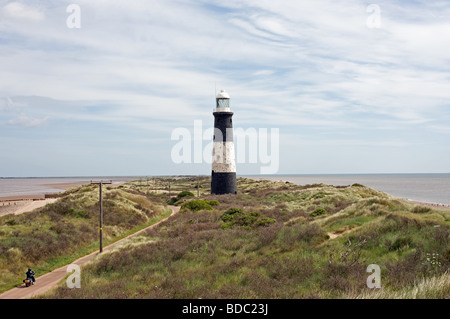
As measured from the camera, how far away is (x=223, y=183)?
176 feet

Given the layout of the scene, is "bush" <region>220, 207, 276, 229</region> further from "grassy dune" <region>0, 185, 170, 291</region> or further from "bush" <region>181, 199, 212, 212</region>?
"grassy dune" <region>0, 185, 170, 291</region>

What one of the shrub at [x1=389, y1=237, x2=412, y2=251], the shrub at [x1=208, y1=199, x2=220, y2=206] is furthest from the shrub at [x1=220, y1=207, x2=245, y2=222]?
the shrub at [x1=389, y1=237, x2=412, y2=251]

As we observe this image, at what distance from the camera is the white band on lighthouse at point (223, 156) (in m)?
51.3

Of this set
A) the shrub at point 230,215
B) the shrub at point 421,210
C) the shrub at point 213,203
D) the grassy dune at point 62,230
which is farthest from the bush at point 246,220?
the shrub at point 213,203

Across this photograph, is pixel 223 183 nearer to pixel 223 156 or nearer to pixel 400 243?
pixel 223 156

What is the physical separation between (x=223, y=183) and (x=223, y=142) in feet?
21.5

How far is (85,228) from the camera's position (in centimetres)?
2958

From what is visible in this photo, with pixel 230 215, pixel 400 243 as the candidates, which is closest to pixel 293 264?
pixel 400 243

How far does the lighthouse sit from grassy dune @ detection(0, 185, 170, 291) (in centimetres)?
1133

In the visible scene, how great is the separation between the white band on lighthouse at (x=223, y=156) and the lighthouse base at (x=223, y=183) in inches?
40.8

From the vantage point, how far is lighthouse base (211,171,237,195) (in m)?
53.1
